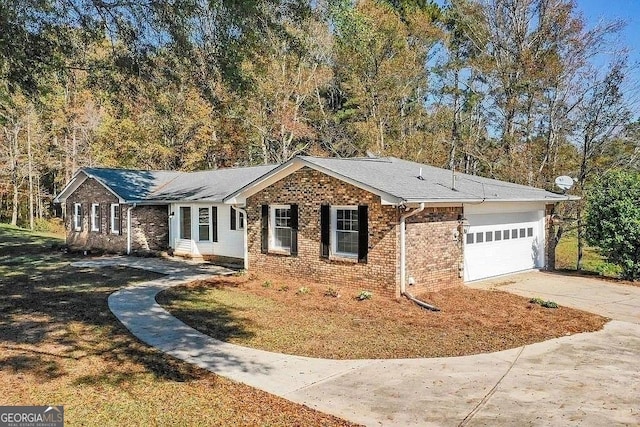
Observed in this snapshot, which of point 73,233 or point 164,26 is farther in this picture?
point 73,233

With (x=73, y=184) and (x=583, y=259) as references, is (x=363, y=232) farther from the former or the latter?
(x=583, y=259)

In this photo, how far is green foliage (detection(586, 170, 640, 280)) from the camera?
48.2 ft

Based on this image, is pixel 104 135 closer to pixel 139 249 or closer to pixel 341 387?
pixel 139 249

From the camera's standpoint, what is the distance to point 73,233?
23.5 m

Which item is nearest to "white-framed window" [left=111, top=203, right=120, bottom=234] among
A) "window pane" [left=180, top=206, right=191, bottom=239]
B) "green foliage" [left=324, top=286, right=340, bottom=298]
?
"window pane" [left=180, top=206, right=191, bottom=239]

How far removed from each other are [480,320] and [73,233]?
66.2 feet

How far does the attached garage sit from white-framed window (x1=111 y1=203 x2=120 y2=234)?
14796mm

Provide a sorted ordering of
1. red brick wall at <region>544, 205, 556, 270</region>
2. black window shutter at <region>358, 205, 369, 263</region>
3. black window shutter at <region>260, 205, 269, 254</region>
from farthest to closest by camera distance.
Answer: red brick wall at <region>544, 205, 556, 270</region> < black window shutter at <region>260, 205, 269, 254</region> < black window shutter at <region>358, 205, 369, 263</region>

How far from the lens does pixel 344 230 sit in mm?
13141

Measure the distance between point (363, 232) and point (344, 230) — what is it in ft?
2.90

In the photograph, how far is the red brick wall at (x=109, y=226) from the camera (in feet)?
67.7

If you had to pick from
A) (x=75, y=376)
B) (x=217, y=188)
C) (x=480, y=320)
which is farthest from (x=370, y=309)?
(x=217, y=188)

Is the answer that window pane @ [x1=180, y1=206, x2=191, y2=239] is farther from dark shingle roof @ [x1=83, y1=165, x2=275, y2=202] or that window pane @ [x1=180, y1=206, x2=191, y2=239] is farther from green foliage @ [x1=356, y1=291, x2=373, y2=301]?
green foliage @ [x1=356, y1=291, x2=373, y2=301]

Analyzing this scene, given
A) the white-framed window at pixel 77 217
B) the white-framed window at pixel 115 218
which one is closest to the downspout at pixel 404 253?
the white-framed window at pixel 115 218
